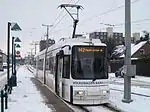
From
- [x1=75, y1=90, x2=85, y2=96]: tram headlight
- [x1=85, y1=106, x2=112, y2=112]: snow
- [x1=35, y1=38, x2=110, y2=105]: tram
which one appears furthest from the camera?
[x1=35, y1=38, x2=110, y2=105]: tram

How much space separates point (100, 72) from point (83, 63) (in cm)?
91

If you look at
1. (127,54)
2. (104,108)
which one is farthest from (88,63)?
(127,54)

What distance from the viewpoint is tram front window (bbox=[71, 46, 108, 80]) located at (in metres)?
17.0

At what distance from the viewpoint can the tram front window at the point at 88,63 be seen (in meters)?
17.0

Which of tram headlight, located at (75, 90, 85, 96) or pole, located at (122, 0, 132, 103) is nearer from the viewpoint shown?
tram headlight, located at (75, 90, 85, 96)

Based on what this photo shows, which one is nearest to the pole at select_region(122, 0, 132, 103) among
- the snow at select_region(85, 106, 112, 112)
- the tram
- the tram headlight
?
the tram

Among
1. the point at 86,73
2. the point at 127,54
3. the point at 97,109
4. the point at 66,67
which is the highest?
the point at 127,54

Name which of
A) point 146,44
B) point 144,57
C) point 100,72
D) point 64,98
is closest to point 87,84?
point 100,72

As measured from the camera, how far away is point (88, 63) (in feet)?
56.3

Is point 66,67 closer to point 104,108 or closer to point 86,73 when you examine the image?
point 86,73

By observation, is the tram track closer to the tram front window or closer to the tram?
the tram

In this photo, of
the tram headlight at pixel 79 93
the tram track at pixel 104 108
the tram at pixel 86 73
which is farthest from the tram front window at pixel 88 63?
the tram track at pixel 104 108

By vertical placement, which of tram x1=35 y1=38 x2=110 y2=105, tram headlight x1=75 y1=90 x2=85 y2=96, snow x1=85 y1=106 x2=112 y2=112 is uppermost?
tram x1=35 y1=38 x2=110 y2=105

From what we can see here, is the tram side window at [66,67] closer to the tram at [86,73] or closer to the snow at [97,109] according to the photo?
the tram at [86,73]
